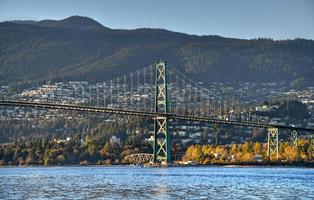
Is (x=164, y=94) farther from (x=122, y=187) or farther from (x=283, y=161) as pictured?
(x=122, y=187)

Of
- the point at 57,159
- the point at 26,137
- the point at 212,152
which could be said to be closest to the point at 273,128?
the point at 212,152

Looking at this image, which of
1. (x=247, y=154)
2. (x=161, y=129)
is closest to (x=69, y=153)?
(x=247, y=154)

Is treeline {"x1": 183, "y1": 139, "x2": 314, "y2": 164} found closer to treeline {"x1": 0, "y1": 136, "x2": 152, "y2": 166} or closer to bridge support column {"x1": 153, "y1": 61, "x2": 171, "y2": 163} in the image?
bridge support column {"x1": 153, "y1": 61, "x2": 171, "y2": 163}

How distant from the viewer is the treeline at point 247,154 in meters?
113

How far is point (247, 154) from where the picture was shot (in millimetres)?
117375

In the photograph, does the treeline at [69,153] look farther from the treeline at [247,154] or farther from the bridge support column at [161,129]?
the bridge support column at [161,129]

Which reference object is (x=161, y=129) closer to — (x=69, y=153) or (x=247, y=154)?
(x=247, y=154)

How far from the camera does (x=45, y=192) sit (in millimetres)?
51562

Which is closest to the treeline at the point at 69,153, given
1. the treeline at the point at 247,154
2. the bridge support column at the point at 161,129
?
the treeline at the point at 247,154

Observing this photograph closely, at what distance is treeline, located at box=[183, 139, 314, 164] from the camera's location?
113 m

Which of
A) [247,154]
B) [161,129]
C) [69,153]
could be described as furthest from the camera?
→ [69,153]

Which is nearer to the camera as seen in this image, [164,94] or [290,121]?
[164,94]

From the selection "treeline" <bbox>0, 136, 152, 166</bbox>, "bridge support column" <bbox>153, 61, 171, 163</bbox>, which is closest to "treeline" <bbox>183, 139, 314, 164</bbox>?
"bridge support column" <bbox>153, 61, 171, 163</bbox>

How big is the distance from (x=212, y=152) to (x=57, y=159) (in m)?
26.3
